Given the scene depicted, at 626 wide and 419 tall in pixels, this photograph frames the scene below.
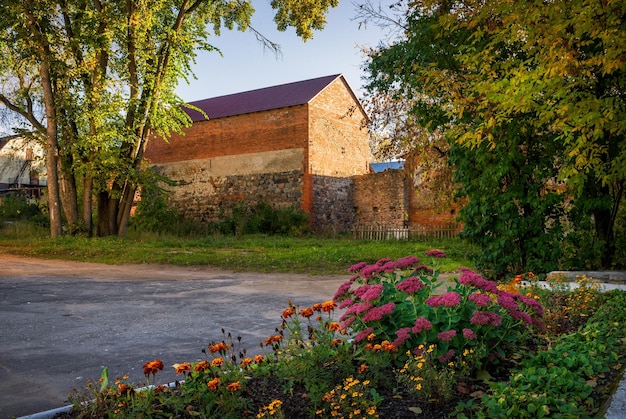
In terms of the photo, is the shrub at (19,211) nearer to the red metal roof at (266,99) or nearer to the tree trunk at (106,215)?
the tree trunk at (106,215)

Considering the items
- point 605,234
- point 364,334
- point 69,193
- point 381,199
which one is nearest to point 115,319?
point 364,334

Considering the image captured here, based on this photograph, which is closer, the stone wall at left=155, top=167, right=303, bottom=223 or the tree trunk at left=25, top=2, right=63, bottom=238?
the tree trunk at left=25, top=2, right=63, bottom=238

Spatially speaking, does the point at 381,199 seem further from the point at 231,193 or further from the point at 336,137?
the point at 231,193

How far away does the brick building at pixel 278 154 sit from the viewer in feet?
87.5

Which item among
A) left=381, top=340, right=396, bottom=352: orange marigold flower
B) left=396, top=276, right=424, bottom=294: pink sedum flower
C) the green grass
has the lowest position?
the green grass

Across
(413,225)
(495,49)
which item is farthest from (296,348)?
(413,225)

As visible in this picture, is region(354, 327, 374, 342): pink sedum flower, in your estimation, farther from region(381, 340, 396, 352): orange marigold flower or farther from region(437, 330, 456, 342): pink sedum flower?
region(437, 330, 456, 342): pink sedum flower

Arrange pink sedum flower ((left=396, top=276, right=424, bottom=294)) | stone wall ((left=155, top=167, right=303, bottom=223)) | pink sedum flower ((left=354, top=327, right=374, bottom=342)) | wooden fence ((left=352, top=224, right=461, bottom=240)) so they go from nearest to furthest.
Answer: pink sedum flower ((left=354, top=327, right=374, bottom=342))
pink sedum flower ((left=396, top=276, right=424, bottom=294))
wooden fence ((left=352, top=224, right=461, bottom=240))
stone wall ((left=155, top=167, right=303, bottom=223))

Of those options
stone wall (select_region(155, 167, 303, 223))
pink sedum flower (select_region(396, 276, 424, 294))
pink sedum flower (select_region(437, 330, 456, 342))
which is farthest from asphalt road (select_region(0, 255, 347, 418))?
stone wall (select_region(155, 167, 303, 223))

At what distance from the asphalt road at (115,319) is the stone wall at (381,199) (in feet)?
50.8

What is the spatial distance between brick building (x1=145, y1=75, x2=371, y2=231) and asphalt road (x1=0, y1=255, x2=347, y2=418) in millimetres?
15092

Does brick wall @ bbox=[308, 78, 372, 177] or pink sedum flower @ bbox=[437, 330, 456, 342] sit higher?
brick wall @ bbox=[308, 78, 372, 177]

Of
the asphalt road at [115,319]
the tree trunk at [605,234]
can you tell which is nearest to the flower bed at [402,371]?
the asphalt road at [115,319]

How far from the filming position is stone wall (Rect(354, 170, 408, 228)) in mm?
26219
